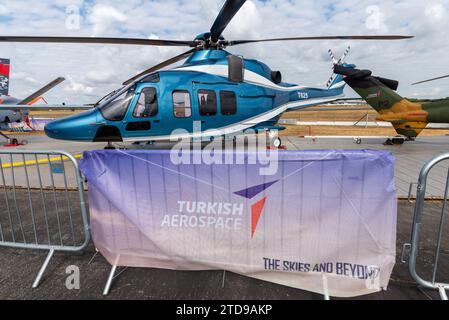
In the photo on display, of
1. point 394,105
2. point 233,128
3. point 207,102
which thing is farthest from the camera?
point 394,105

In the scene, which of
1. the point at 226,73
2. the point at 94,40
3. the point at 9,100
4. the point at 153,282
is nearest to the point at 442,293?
the point at 153,282

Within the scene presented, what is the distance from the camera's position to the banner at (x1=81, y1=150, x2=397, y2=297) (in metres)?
2.17

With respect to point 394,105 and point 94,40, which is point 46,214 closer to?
point 94,40

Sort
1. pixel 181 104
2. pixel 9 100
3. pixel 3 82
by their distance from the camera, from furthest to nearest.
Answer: pixel 3 82 < pixel 9 100 < pixel 181 104

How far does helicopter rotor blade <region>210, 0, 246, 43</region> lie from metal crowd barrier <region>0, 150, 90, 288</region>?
4.51 meters

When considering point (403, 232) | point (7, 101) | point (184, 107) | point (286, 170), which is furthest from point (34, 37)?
point (7, 101)

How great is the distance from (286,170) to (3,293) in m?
3.19

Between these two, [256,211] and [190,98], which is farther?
[190,98]

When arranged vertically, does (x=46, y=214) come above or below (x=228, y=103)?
below

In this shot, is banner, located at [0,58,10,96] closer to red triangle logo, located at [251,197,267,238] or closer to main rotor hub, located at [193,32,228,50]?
main rotor hub, located at [193,32,228,50]

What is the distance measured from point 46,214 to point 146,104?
376cm

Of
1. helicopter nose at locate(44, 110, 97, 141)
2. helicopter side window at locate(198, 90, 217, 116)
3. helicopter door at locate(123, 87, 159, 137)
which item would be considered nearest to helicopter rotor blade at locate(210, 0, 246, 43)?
helicopter side window at locate(198, 90, 217, 116)

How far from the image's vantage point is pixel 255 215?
2.35 meters

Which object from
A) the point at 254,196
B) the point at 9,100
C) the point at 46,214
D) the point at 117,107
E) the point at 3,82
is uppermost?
the point at 3,82
